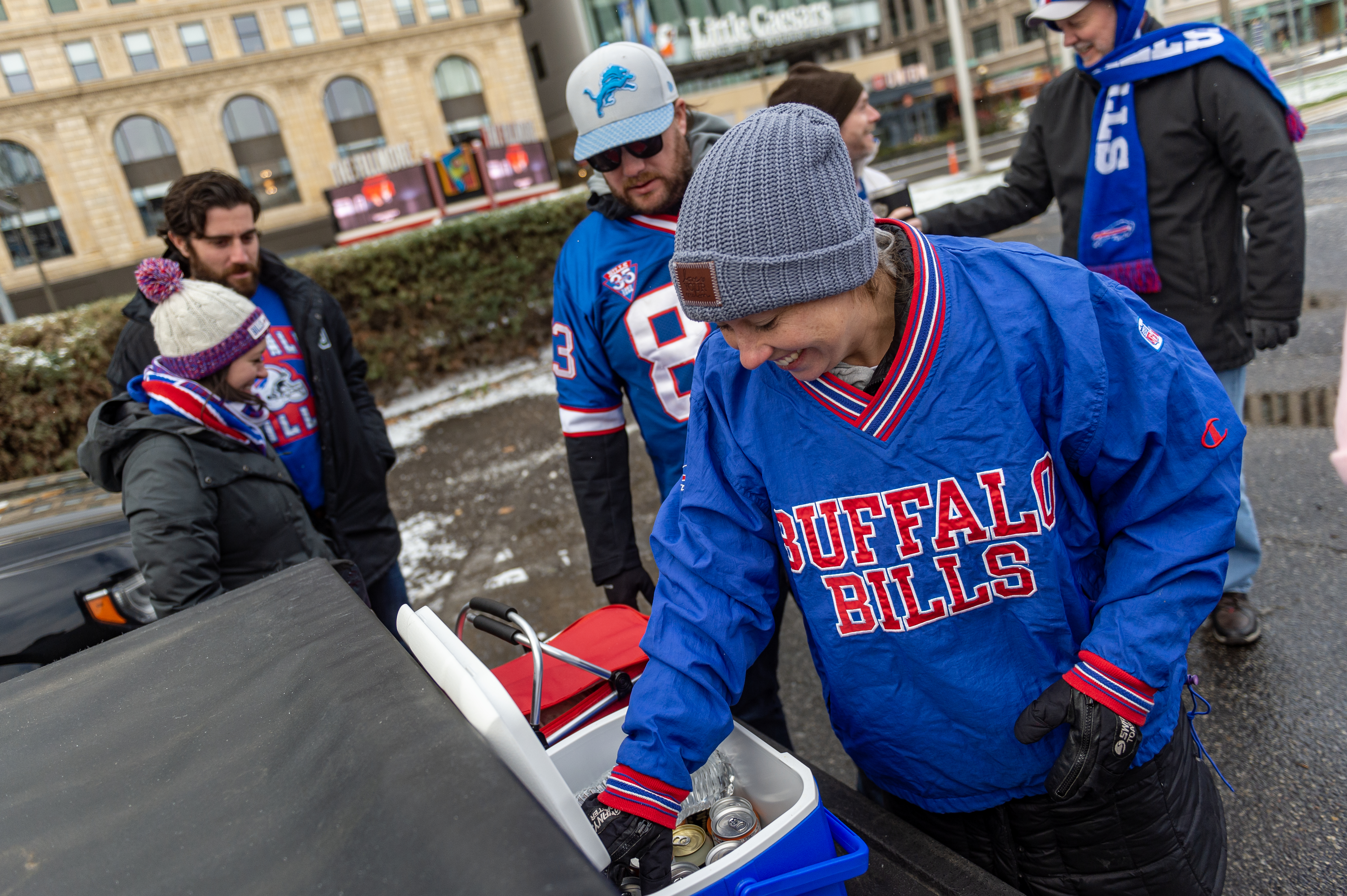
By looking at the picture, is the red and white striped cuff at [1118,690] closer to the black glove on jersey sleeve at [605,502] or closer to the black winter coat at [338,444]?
the black glove on jersey sleeve at [605,502]

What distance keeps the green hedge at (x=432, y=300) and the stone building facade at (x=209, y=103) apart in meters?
27.7

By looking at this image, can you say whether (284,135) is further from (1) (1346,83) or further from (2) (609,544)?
(2) (609,544)

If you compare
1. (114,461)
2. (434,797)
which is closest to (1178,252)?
(434,797)

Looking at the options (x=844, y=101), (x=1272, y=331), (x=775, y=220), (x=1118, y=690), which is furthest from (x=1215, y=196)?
(x=775, y=220)

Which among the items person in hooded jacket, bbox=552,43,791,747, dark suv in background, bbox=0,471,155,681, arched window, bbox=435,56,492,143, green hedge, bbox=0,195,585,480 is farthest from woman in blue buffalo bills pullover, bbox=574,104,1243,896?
arched window, bbox=435,56,492,143

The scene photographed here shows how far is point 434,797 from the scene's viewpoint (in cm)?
90

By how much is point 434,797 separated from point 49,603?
236 cm

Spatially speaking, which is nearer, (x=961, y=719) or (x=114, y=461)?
(x=961, y=719)

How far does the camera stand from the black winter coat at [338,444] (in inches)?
122

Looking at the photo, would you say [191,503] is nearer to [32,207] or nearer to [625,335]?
[625,335]

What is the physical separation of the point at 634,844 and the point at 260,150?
42.4 metres

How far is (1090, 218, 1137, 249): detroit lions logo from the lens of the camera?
2799 millimetres

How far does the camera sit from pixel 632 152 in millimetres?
2348

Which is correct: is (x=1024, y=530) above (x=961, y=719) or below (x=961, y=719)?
above
